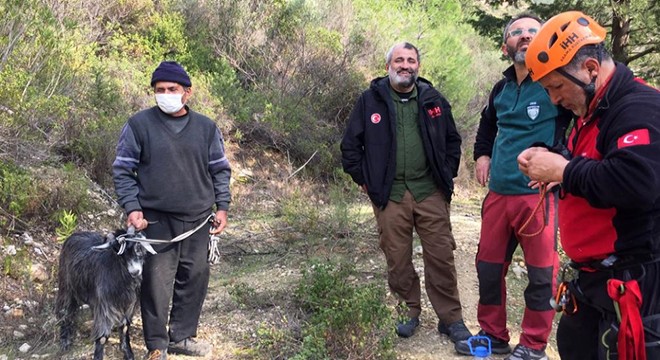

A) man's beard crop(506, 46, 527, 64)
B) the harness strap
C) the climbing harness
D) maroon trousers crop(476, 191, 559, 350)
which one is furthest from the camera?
maroon trousers crop(476, 191, 559, 350)

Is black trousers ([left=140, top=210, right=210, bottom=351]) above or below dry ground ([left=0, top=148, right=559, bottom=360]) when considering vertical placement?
above

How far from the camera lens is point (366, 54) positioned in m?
11.9

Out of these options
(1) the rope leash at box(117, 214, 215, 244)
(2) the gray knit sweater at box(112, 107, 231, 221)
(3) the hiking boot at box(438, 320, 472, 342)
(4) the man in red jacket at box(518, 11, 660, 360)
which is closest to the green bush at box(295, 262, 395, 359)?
(3) the hiking boot at box(438, 320, 472, 342)

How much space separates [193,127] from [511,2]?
8.45 metres

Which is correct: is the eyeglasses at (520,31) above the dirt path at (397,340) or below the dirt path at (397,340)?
above

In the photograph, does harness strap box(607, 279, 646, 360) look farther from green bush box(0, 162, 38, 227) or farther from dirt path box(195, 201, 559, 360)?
green bush box(0, 162, 38, 227)

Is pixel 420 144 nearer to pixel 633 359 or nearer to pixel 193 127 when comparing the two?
pixel 193 127

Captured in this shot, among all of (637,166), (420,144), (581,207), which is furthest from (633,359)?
(420,144)

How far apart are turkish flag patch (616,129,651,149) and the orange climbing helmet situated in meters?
0.35

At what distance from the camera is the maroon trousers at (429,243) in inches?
157

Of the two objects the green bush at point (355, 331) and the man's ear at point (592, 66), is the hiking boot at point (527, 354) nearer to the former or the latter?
the green bush at point (355, 331)

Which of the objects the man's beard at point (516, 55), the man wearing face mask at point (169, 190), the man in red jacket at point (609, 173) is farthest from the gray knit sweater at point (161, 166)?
the man in red jacket at point (609, 173)

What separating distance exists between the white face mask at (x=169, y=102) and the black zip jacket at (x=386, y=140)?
4.07 ft

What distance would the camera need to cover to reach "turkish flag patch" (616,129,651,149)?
1.91 m
